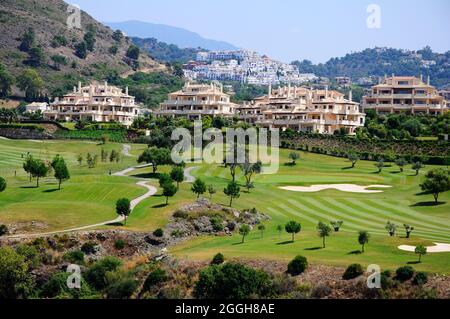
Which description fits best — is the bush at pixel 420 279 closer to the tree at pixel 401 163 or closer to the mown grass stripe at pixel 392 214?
the mown grass stripe at pixel 392 214

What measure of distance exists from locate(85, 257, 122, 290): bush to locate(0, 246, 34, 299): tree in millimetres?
4904

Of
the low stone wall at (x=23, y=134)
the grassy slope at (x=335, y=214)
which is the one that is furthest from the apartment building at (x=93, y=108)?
the grassy slope at (x=335, y=214)

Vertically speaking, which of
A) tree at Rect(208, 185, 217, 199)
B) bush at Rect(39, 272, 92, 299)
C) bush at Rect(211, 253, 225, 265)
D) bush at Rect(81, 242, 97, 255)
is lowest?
bush at Rect(39, 272, 92, 299)

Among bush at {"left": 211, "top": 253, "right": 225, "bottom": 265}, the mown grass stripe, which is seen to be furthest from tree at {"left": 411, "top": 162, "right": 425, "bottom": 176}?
bush at {"left": 211, "top": 253, "right": 225, "bottom": 265}

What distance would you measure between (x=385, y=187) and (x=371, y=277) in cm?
4395

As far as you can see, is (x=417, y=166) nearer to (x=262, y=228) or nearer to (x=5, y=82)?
(x=262, y=228)

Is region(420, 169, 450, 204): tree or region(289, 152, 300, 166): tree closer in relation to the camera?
region(420, 169, 450, 204): tree

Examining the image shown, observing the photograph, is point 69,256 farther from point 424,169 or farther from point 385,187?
point 424,169

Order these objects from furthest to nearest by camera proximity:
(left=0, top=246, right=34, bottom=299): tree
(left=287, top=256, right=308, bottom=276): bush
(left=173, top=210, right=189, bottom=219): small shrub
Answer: (left=173, top=210, right=189, bottom=219): small shrub < (left=0, top=246, right=34, bottom=299): tree < (left=287, top=256, right=308, bottom=276): bush

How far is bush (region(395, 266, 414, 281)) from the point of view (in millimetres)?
48250

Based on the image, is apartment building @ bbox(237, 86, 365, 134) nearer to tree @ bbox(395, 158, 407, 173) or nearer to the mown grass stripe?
tree @ bbox(395, 158, 407, 173)
